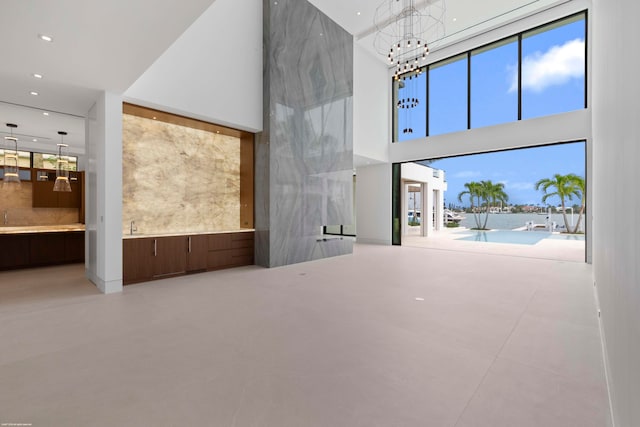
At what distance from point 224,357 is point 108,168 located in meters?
4.06

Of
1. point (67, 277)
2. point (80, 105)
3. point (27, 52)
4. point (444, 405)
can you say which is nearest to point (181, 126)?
point (80, 105)

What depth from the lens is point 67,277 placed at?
6.10 meters

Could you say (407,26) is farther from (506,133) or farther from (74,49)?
(74,49)

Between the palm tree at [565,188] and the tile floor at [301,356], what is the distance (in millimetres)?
14441

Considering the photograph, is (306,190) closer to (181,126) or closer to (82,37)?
(181,126)

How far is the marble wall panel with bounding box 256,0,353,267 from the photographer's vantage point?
7281mm

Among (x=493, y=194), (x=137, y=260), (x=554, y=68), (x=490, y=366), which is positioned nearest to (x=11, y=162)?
(x=137, y=260)

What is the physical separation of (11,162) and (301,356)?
387 inches

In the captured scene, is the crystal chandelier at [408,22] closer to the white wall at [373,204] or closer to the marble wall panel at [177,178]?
the white wall at [373,204]

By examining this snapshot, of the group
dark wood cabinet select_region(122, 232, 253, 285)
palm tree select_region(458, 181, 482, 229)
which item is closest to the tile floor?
dark wood cabinet select_region(122, 232, 253, 285)

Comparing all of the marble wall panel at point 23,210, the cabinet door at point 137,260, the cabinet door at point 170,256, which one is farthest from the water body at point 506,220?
the marble wall panel at point 23,210

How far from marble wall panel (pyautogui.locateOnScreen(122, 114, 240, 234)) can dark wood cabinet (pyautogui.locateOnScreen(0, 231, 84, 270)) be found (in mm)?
2695

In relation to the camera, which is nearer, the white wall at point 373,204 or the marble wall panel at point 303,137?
the marble wall panel at point 303,137

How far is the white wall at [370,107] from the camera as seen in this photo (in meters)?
10.9
